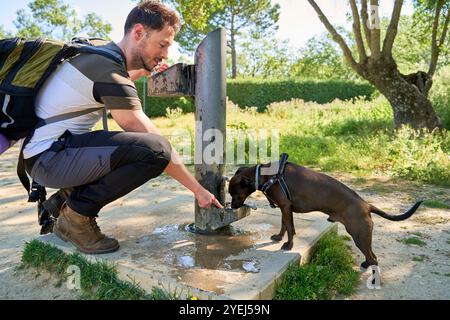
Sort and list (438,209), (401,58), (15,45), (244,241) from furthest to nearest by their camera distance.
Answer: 1. (401,58)
2. (438,209)
3. (244,241)
4. (15,45)

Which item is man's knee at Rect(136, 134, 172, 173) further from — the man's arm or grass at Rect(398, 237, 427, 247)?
grass at Rect(398, 237, 427, 247)

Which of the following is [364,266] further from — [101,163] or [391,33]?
[391,33]

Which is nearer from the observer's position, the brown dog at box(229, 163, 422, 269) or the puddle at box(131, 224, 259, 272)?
the puddle at box(131, 224, 259, 272)

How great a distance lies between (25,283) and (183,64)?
1.83 m

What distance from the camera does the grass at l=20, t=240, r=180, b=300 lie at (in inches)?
96.1

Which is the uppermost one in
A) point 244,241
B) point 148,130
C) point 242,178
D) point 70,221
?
point 148,130

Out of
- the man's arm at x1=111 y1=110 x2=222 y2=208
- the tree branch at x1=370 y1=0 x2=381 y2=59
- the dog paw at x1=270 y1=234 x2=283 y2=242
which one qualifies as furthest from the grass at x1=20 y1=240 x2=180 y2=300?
the tree branch at x1=370 y1=0 x2=381 y2=59

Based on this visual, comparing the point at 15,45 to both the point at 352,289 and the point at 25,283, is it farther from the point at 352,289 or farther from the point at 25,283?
the point at 352,289

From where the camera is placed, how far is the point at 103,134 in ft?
8.45

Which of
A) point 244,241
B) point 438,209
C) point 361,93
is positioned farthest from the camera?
point 361,93

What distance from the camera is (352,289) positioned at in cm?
263

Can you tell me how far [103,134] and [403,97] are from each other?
25.8 ft

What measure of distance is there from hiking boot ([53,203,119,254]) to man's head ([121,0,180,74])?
1035 mm

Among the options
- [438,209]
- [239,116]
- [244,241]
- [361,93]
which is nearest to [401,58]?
[361,93]
